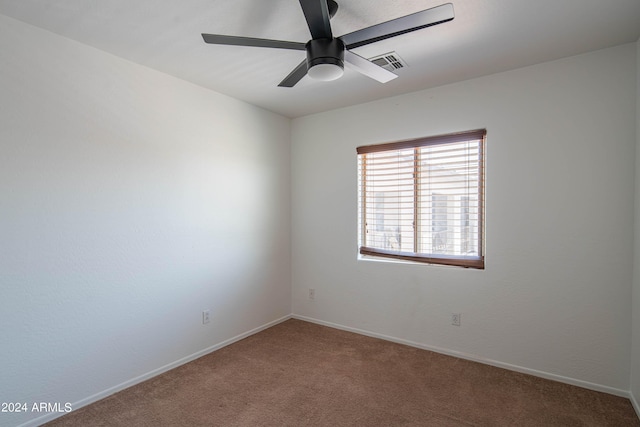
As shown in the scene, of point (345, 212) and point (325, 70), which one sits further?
point (345, 212)

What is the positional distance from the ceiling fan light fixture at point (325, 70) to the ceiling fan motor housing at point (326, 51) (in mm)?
11

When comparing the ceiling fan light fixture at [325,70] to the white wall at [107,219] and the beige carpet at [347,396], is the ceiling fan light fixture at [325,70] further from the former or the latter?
the beige carpet at [347,396]

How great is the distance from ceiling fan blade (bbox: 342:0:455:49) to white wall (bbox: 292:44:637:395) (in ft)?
5.26

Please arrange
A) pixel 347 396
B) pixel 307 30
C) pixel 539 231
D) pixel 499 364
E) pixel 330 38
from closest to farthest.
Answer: pixel 330 38
pixel 307 30
pixel 347 396
pixel 539 231
pixel 499 364

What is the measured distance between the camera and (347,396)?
2.26 m

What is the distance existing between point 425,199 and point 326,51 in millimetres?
1947

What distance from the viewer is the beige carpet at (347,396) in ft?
6.59

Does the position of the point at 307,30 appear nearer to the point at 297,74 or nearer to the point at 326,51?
the point at 297,74

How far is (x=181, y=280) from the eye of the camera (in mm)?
2783

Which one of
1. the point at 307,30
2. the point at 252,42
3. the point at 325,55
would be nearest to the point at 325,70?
the point at 325,55

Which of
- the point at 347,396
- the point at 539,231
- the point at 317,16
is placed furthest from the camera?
the point at 539,231

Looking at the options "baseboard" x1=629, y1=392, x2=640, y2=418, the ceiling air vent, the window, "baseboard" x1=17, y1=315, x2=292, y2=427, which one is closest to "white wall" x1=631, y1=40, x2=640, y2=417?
"baseboard" x1=629, y1=392, x2=640, y2=418

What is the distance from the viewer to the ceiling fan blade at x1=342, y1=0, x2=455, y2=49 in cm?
135

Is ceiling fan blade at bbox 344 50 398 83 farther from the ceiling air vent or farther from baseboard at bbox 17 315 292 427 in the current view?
baseboard at bbox 17 315 292 427
